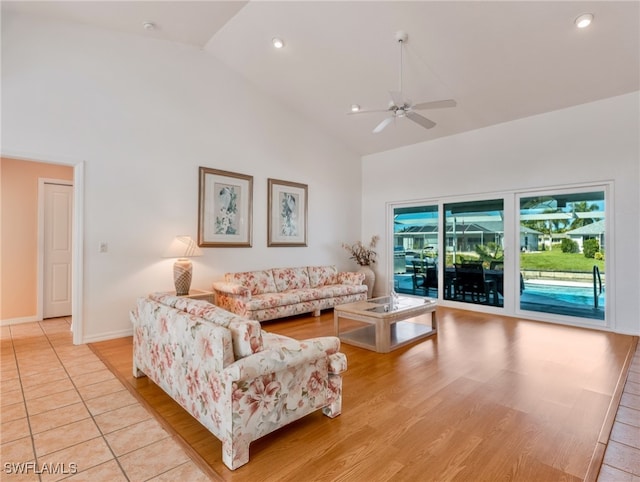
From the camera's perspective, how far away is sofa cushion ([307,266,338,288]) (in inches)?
235

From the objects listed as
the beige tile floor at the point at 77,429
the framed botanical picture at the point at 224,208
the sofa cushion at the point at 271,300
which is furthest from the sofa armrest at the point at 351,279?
the beige tile floor at the point at 77,429

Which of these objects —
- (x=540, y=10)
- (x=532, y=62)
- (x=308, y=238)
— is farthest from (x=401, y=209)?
(x=540, y=10)

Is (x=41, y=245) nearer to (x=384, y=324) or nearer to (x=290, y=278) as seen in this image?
(x=290, y=278)

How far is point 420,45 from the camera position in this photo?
3.97 metres

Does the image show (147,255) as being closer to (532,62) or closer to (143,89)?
(143,89)

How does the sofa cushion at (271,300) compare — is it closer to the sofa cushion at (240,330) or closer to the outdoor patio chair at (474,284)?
the sofa cushion at (240,330)

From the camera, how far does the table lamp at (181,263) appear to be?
4.18 metres

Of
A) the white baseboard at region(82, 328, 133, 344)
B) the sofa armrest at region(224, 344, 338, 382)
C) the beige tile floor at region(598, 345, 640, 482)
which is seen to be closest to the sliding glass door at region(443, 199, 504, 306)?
the beige tile floor at region(598, 345, 640, 482)

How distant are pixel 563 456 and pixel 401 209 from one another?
5.37m

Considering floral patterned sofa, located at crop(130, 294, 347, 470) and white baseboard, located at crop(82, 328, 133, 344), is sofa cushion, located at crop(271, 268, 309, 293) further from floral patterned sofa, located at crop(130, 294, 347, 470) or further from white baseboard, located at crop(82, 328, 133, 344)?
floral patterned sofa, located at crop(130, 294, 347, 470)

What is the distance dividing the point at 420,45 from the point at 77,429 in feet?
16.2

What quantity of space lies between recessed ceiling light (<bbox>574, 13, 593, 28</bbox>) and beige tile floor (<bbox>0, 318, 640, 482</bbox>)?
11.4 feet

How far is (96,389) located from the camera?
2676mm

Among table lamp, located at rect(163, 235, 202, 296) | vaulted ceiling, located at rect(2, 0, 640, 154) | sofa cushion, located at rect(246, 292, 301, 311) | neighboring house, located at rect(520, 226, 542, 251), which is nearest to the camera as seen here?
vaulted ceiling, located at rect(2, 0, 640, 154)
